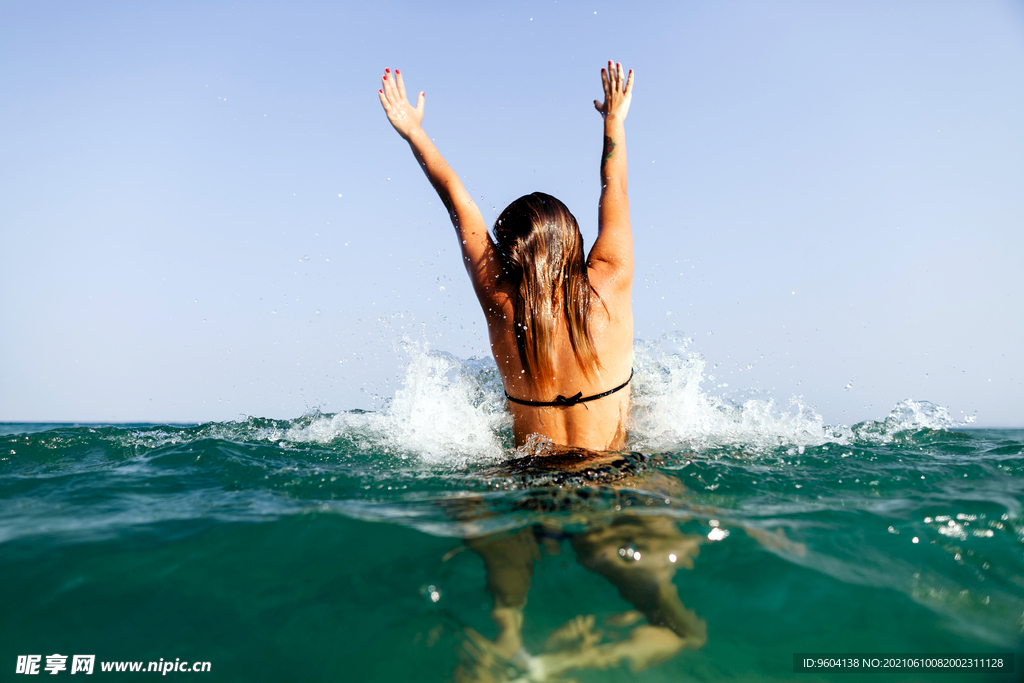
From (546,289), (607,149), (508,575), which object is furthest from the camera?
(607,149)

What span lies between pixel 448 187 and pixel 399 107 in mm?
933

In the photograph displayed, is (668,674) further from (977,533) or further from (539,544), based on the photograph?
(977,533)

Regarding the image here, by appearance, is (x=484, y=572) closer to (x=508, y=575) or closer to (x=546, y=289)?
(x=508, y=575)

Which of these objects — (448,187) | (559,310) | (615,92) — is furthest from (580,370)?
(615,92)

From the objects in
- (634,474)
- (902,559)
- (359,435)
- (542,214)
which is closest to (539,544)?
(634,474)

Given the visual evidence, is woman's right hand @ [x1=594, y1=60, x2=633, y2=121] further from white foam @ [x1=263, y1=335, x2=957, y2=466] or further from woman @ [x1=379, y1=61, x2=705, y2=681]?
white foam @ [x1=263, y1=335, x2=957, y2=466]

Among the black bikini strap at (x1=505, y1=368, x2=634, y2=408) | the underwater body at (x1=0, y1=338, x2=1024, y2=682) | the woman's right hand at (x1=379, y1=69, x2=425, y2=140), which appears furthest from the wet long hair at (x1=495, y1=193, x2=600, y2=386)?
the woman's right hand at (x1=379, y1=69, x2=425, y2=140)

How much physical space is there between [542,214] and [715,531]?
210 cm

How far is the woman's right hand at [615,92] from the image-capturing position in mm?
4293

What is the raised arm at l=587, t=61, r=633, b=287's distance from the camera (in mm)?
3613

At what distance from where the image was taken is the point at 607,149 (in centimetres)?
407

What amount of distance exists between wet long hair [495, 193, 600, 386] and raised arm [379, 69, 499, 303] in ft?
0.75

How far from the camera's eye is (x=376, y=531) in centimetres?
269

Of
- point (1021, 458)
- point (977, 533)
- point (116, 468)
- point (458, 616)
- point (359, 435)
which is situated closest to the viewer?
point (458, 616)
